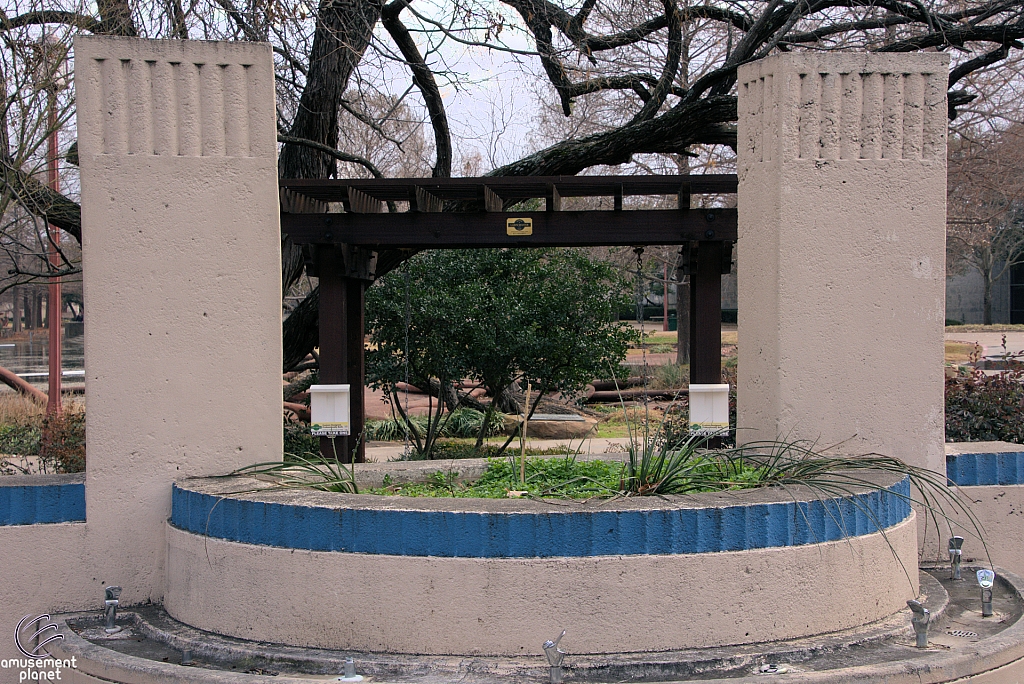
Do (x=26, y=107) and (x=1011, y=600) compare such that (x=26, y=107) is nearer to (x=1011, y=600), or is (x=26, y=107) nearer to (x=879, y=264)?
(x=879, y=264)

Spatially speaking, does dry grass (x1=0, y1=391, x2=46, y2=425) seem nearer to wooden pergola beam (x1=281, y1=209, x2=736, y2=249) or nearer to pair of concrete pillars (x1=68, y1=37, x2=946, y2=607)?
wooden pergola beam (x1=281, y1=209, x2=736, y2=249)

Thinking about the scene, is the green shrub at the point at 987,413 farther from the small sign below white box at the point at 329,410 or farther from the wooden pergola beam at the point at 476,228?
the small sign below white box at the point at 329,410

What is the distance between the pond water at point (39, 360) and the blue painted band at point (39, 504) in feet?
51.0

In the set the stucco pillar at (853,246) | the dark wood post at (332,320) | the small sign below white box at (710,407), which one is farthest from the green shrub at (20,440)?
the stucco pillar at (853,246)

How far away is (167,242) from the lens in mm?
4922

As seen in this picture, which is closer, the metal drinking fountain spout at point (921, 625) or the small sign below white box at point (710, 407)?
the metal drinking fountain spout at point (921, 625)

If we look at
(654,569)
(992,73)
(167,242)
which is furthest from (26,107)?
(992,73)

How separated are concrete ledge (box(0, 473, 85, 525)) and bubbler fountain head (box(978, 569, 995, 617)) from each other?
15.8 feet

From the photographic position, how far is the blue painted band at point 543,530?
407 cm

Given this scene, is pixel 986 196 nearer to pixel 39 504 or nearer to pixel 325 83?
pixel 325 83

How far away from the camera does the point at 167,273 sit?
492 cm

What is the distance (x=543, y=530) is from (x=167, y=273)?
2.52m

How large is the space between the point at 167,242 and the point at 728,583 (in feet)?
11.2

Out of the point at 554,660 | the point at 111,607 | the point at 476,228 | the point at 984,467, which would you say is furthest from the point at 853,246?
the point at 111,607
